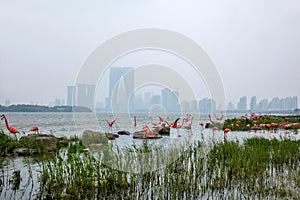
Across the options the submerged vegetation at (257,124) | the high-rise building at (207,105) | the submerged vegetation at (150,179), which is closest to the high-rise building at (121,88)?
the submerged vegetation at (150,179)

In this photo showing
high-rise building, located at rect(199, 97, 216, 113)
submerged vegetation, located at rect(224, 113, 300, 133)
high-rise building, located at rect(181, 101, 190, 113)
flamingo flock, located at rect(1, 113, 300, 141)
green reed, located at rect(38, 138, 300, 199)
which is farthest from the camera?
submerged vegetation, located at rect(224, 113, 300, 133)

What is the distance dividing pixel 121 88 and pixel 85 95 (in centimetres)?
153

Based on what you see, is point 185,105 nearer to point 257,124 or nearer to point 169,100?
point 169,100

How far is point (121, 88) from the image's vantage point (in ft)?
25.4

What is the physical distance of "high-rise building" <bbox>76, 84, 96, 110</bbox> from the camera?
20.7 ft

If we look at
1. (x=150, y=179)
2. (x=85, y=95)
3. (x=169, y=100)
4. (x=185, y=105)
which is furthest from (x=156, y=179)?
(x=169, y=100)

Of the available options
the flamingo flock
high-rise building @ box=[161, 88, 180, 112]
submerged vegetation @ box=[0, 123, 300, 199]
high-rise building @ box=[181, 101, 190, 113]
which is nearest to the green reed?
submerged vegetation @ box=[0, 123, 300, 199]

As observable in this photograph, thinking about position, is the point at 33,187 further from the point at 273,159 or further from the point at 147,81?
the point at 273,159

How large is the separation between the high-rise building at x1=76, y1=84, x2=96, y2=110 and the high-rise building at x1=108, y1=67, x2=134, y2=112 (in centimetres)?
75

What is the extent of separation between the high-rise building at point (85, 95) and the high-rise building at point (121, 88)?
0.75 meters

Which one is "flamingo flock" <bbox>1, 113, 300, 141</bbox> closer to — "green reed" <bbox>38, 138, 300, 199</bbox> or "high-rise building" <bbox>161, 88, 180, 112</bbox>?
"high-rise building" <bbox>161, 88, 180, 112</bbox>

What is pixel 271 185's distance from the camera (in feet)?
17.7

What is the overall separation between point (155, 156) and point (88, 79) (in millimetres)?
2319

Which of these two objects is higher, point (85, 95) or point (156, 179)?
point (85, 95)
